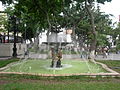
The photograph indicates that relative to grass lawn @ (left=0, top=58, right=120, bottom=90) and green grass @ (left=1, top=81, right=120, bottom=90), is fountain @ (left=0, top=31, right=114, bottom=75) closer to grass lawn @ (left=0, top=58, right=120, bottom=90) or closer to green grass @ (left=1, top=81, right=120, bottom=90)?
grass lawn @ (left=0, top=58, right=120, bottom=90)

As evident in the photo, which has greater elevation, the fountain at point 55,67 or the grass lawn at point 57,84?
the fountain at point 55,67

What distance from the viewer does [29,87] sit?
8.77 metres

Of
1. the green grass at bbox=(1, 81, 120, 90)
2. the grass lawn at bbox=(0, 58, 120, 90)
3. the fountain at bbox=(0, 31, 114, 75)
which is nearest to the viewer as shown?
the green grass at bbox=(1, 81, 120, 90)

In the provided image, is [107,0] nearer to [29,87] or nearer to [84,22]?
[29,87]

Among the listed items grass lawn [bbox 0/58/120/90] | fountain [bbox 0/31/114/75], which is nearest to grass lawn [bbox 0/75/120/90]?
grass lawn [bbox 0/58/120/90]

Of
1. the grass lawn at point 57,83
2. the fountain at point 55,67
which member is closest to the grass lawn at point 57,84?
the grass lawn at point 57,83

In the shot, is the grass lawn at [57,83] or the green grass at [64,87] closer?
the green grass at [64,87]

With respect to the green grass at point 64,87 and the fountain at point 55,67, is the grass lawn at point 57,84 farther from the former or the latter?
the fountain at point 55,67

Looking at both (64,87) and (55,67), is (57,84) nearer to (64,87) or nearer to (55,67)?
(64,87)

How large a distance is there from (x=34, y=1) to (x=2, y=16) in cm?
2465

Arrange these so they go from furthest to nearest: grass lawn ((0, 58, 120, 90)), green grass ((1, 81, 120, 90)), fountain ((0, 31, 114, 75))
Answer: fountain ((0, 31, 114, 75)) < grass lawn ((0, 58, 120, 90)) < green grass ((1, 81, 120, 90))

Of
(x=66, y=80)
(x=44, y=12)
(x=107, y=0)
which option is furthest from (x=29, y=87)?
(x=107, y=0)

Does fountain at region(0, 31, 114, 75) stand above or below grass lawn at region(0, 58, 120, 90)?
above

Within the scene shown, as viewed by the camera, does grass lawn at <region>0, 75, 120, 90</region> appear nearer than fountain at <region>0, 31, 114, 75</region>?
Yes
